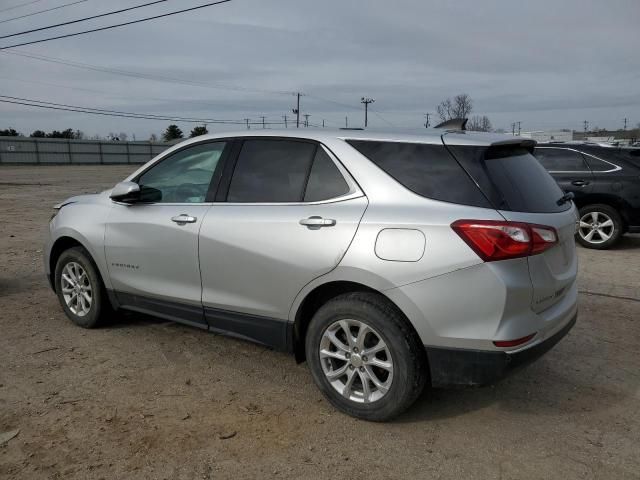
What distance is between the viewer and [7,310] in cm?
546

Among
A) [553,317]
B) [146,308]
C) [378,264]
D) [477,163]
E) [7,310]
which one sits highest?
[477,163]

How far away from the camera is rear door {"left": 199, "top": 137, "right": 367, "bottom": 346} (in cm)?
327

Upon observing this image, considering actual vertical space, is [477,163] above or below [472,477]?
above

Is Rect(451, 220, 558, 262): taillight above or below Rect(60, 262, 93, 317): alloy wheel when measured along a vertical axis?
above

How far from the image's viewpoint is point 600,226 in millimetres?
8750

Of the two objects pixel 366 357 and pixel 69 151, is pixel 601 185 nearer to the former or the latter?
pixel 366 357

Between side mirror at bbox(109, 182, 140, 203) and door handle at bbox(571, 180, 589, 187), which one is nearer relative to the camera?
side mirror at bbox(109, 182, 140, 203)

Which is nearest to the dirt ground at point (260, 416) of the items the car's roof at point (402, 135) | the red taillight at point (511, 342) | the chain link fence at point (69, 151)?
the red taillight at point (511, 342)

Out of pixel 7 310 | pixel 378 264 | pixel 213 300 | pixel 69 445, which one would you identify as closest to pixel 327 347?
pixel 378 264

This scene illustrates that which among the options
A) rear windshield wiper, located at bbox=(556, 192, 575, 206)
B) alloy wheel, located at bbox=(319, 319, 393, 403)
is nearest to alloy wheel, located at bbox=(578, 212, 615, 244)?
rear windshield wiper, located at bbox=(556, 192, 575, 206)

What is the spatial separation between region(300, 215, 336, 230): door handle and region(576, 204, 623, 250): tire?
6.75 metres

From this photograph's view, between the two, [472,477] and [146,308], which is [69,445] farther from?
[472,477]

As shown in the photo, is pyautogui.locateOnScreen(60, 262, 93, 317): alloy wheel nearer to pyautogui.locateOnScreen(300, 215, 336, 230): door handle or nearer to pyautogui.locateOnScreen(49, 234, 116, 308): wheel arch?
pyautogui.locateOnScreen(49, 234, 116, 308): wheel arch

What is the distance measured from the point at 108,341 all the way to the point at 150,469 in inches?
79.7
